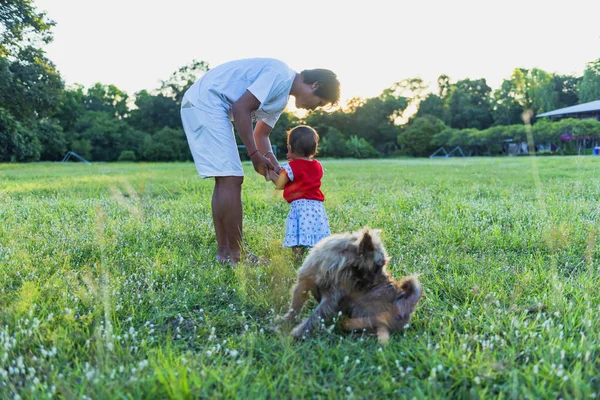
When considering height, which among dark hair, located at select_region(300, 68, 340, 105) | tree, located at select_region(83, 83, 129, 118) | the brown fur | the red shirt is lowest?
the brown fur

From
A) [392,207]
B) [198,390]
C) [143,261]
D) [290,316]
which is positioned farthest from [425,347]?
[392,207]

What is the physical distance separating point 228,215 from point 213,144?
2.17 feet

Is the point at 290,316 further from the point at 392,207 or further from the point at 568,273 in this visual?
the point at 392,207

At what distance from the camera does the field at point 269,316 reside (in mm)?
1918

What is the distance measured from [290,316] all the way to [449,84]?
73676 mm

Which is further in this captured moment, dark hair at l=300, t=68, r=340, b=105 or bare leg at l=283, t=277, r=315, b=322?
dark hair at l=300, t=68, r=340, b=105

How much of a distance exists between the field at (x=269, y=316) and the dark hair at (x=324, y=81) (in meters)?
1.51

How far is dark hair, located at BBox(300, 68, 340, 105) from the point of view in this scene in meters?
3.92

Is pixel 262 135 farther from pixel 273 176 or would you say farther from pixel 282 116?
pixel 282 116

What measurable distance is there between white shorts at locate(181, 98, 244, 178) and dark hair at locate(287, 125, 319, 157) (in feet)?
1.80

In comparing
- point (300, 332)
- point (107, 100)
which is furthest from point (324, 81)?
point (107, 100)

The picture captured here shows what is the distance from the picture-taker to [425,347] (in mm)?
2217

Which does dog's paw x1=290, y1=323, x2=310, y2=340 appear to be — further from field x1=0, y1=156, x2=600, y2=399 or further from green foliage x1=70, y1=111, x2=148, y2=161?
green foliage x1=70, y1=111, x2=148, y2=161

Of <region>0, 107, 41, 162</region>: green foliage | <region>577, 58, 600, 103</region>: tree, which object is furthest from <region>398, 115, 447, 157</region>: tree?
<region>0, 107, 41, 162</region>: green foliage
